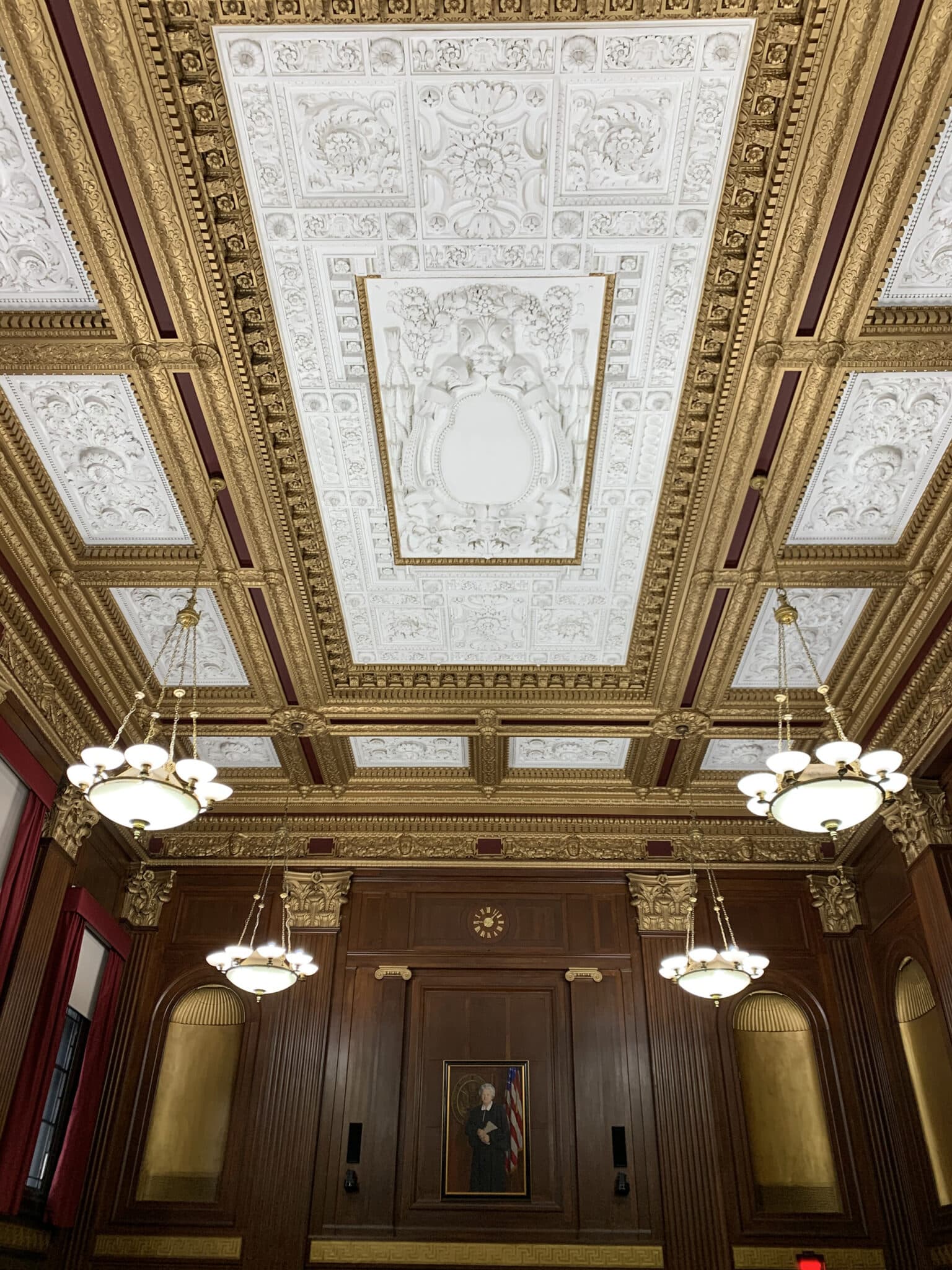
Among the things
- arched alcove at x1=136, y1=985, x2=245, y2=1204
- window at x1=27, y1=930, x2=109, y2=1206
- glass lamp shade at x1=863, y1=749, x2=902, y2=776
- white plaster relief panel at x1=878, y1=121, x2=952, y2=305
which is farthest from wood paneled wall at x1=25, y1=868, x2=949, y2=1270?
white plaster relief panel at x1=878, y1=121, x2=952, y2=305

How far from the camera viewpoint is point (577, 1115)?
417 inches

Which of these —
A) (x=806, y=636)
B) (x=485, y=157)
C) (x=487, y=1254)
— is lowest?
(x=487, y=1254)

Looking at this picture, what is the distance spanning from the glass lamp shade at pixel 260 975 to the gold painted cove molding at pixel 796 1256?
550cm

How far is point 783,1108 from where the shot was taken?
37.2 ft

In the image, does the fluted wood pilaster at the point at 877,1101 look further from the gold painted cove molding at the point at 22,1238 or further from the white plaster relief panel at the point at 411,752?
the gold painted cove molding at the point at 22,1238

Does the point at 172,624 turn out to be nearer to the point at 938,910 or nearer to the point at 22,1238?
the point at 22,1238

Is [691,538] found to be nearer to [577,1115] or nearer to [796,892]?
[796,892]

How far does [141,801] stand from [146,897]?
6620mm

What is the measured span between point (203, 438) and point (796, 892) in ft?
29.5

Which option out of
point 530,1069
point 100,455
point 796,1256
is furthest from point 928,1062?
point 100,455

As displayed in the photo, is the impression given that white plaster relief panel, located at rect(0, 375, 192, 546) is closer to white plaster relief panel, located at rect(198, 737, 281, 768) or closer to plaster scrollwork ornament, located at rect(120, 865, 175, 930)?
white plaster relief panel, located at rect(198, 737, 281, 768)

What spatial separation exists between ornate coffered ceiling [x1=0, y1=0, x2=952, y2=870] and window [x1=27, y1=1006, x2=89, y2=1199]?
3.36 m

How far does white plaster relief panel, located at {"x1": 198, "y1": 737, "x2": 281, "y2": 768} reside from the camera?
11.4 metres

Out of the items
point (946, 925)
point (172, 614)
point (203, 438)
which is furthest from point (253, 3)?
point (946, 925)
